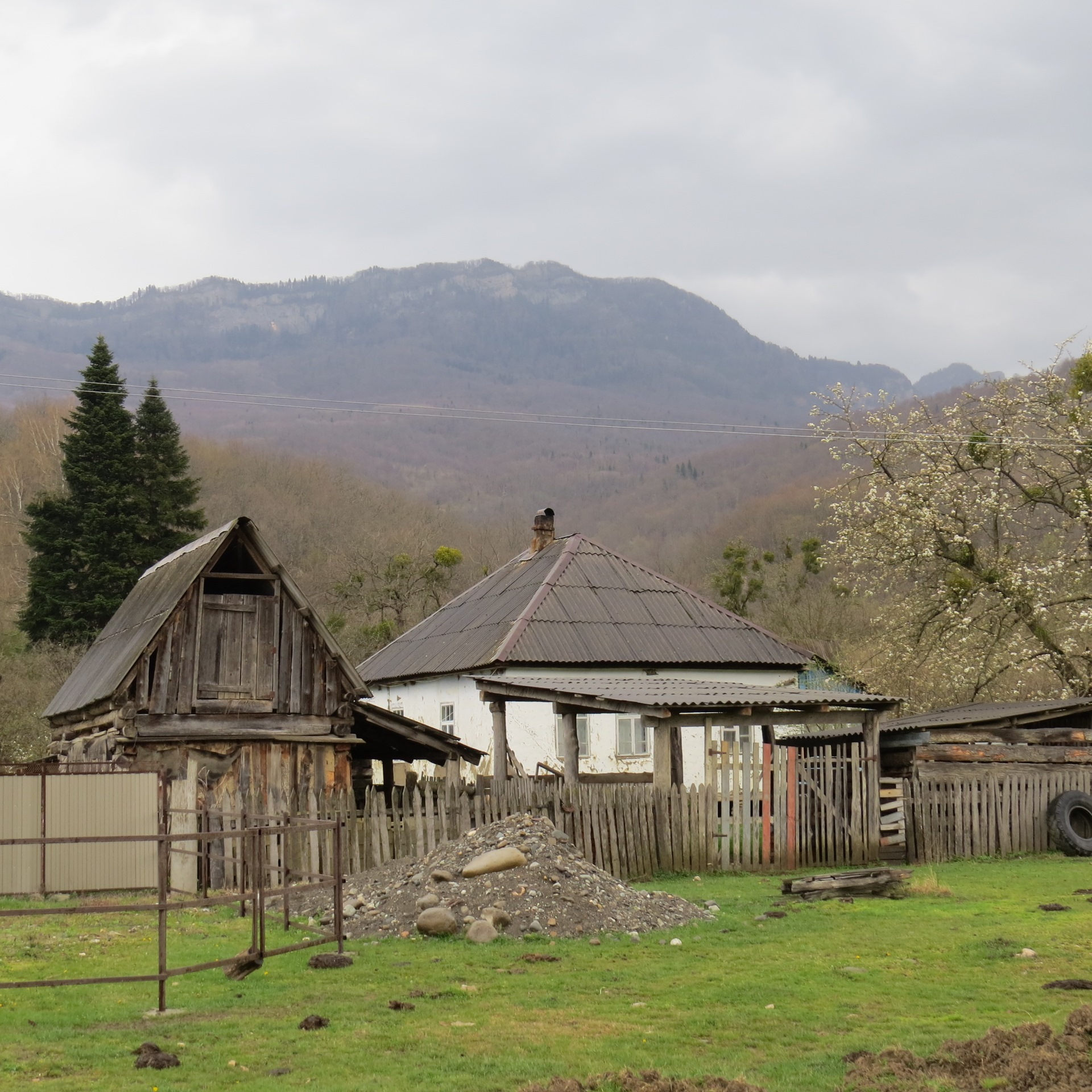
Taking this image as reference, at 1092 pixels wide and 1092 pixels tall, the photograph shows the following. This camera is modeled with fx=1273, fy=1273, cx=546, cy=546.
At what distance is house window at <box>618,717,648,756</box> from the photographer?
3089 centimetres

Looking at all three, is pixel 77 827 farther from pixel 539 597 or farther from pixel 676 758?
pixel 539 597

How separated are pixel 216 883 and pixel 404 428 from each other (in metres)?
120

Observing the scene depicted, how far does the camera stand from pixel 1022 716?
23.4 metres

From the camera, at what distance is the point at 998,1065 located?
22.9 feet

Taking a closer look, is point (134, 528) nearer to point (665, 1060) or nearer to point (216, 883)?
point (216, 883)

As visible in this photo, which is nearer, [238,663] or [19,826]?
[19,826]

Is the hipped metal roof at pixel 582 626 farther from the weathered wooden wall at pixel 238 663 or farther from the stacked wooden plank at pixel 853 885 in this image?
the stacked wooden plank at pixel 853 885

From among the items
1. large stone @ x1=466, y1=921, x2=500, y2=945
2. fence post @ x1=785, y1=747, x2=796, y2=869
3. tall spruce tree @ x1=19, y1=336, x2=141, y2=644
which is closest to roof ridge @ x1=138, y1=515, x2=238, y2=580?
fence post @ x1=785, y1=747, x2=796, y2=869

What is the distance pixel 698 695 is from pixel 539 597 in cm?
1235

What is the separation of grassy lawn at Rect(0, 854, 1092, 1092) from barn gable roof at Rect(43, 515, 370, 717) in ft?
24.7

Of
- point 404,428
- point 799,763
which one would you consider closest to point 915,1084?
point 799,763

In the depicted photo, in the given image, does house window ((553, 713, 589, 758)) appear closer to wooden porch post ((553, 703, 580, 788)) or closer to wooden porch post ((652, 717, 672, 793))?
wooden porch post ((553, 703, 580, 788))

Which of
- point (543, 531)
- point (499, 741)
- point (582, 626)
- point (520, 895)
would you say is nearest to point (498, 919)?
point (520, 895)

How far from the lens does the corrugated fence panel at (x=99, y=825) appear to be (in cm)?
1859
